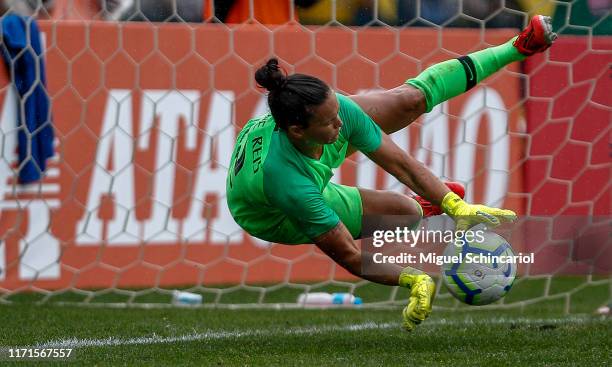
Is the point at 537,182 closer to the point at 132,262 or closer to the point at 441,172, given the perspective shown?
the point at 441,172

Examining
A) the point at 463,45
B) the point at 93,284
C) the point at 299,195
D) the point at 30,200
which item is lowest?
the point at 93,284

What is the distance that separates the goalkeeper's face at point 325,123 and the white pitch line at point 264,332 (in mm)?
1239

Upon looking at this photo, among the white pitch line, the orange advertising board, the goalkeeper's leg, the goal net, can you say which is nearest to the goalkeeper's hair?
the goalkeeper's leg

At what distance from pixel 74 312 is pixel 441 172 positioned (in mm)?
2670

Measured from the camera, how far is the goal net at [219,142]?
274 inches

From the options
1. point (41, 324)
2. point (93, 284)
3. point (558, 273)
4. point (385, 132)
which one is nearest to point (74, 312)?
point (41, 324)

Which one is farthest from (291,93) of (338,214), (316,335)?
(316,335)

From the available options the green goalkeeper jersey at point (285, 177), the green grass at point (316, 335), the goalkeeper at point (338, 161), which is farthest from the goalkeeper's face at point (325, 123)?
the green grass at point (316, 335)

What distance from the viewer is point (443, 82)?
16.5 feet

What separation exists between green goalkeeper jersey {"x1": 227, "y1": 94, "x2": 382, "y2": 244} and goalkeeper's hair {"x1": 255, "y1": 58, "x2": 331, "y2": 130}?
0.15 metres

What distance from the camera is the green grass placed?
4.41m

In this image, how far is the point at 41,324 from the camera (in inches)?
217

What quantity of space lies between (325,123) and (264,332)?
142 cm

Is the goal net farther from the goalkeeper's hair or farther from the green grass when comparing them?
the goalkeeper's hair
